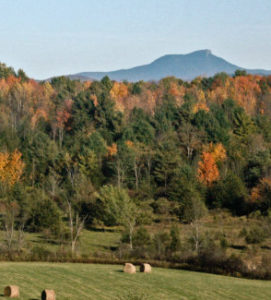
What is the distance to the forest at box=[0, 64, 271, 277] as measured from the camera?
55.8 meters

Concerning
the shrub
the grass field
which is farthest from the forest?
the grass field

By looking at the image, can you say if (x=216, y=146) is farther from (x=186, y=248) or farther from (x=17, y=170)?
(x=186, y=248)

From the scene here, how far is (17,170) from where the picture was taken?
84.8 meters

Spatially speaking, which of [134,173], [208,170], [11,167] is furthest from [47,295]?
[11,167]

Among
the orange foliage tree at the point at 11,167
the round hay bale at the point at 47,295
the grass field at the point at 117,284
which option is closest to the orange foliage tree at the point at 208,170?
the orange foliage tree at the point at 11,167

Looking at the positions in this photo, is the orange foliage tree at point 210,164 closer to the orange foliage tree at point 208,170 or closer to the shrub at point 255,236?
the orange foliage tree at point 208,170

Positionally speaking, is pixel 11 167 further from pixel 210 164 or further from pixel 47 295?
pixel 47 295

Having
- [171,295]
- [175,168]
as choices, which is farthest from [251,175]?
[171,295]

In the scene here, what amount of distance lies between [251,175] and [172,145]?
12073mm

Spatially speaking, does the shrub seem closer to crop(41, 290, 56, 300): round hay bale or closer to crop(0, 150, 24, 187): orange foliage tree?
crop(0, 150, 24, 187): orange foliage tree

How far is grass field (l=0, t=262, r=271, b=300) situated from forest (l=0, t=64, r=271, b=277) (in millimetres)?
4534

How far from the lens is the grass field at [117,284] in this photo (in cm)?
2636

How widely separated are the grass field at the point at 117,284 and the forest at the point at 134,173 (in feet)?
14.9

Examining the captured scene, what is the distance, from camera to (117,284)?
28.7 m
